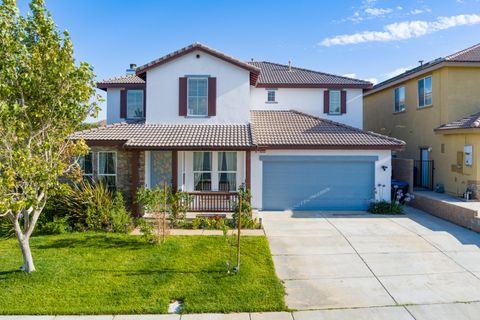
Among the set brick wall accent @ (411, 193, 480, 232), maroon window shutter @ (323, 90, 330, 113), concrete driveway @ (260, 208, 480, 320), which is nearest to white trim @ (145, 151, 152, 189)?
concrete driveway @ (260, 208, 480, 320)

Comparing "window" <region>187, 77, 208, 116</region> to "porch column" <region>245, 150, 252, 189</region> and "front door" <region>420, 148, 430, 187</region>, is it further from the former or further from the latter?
"front door" <region>420, 148, 430, 187</region>

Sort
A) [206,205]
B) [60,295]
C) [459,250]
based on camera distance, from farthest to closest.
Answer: [206,205], [459,250], [60,295]

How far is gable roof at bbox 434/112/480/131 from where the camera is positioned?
14424 mm

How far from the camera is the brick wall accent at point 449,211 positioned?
472 inches

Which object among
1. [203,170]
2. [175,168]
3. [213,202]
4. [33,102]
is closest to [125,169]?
[175,168]

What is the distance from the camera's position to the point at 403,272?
8359 mm

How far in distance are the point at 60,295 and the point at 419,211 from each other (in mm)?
14752

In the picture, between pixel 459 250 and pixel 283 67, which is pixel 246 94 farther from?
pixel 459 250

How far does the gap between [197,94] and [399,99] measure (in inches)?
535

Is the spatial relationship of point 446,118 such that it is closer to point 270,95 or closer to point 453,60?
point 453,60

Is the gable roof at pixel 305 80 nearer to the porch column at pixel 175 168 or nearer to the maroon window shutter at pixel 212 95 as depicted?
the maroon window shutter at pixel 212 95

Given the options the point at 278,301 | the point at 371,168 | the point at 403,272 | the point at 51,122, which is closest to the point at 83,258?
the point at 51,122

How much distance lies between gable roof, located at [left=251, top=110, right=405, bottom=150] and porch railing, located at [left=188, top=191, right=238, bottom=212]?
2.65 m

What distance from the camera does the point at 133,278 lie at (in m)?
7.83
